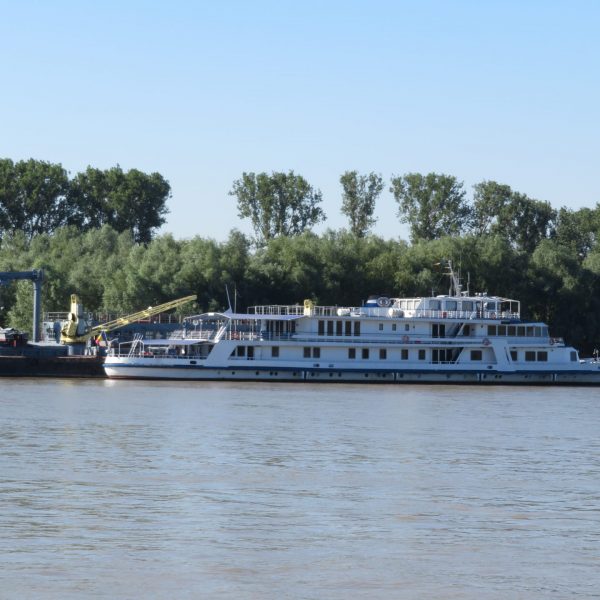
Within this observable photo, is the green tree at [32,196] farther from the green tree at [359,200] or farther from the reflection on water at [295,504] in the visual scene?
the reflection on water at [295,504]

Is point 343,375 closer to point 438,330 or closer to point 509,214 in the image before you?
point 438,330

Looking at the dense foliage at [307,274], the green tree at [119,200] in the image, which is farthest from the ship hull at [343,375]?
the green tree at [119,200]

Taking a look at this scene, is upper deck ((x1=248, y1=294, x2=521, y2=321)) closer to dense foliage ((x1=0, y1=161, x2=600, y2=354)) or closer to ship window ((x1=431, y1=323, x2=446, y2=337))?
ship window ((x1=431, y1=323, x2=446, y2=337))

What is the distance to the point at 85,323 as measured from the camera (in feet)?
292

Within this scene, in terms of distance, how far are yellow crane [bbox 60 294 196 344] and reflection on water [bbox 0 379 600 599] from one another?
111 feet

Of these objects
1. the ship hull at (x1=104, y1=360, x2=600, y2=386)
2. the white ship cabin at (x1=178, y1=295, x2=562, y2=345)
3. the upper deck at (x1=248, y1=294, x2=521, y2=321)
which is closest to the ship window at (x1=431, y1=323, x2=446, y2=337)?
the white ship cabin at (x1=178, y1=295, x2=562, y2=345)

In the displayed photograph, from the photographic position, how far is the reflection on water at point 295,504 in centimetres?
2250

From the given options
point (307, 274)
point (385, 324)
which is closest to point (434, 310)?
point (385, 324)

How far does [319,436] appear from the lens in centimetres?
4459

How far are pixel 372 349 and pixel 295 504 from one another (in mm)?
49528

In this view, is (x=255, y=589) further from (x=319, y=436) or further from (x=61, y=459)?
(x=319, y=436)

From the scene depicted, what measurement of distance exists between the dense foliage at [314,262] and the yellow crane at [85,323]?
4.85m

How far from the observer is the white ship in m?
76.9

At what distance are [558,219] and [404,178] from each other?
16.2 meters
